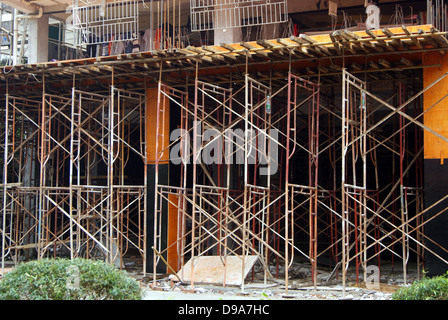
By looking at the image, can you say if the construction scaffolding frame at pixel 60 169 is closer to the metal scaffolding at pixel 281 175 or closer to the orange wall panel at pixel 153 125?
the orange wall panel at pixel 153 125

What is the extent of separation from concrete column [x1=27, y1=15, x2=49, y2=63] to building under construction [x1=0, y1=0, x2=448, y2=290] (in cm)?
5

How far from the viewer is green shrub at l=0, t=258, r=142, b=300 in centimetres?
977

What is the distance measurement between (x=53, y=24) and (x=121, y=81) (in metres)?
5.91

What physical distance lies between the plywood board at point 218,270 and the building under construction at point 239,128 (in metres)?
0.04

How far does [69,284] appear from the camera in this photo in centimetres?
992

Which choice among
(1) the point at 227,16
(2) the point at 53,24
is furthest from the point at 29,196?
(1) the point at 227,16

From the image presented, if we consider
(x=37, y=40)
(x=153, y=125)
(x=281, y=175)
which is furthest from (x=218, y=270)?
(x=37, y=40)

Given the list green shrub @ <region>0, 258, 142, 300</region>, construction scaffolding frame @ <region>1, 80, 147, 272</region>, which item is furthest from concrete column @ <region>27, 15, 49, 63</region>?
green shrub @ <region>0, 258, 142, 300</region>

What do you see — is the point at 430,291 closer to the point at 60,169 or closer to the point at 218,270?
the point at 218,270

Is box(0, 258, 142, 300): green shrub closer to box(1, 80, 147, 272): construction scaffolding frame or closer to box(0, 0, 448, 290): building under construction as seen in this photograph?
box(0, 0, 448, 290): building under construction

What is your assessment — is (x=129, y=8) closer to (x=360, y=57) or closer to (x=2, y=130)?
(x=2, y=130)

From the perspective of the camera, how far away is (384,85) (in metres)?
18.1

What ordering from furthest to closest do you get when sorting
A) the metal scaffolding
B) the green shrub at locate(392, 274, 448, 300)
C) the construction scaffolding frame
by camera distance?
the construction scaffolding frame < the metal scaffolding < the green shrub at locate(392, 274, 448, 300)
